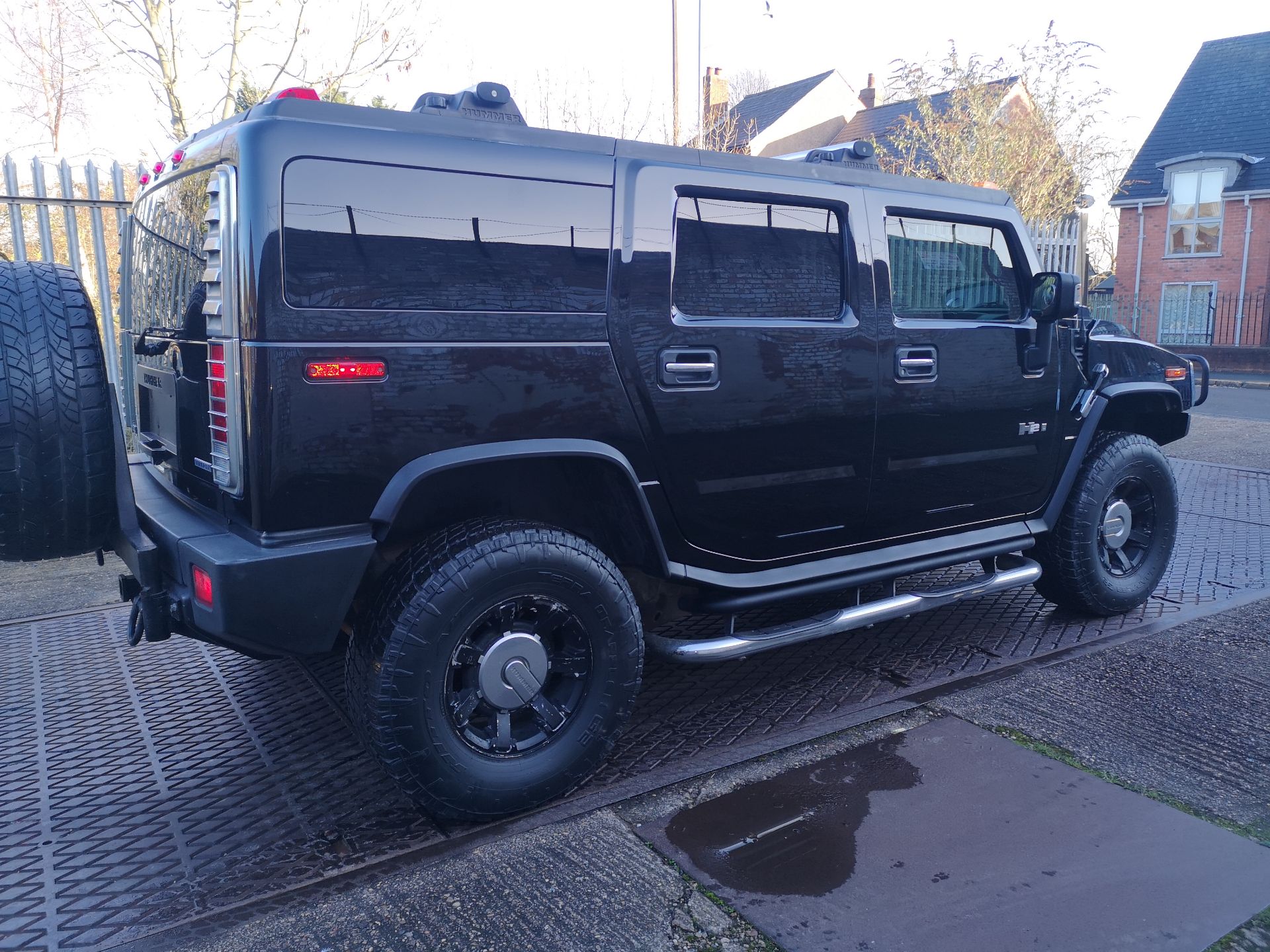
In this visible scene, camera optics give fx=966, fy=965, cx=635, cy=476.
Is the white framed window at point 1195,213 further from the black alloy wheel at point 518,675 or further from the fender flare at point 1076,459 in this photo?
the black alloy wheel at point 518,675

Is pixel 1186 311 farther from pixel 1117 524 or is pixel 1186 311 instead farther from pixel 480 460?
pixel 480 460

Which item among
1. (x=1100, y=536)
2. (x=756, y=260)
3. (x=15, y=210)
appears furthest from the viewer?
(x=15, y=210)

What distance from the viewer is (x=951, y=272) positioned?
4023 mm

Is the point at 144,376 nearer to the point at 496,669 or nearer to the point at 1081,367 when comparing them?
the point at 496,669

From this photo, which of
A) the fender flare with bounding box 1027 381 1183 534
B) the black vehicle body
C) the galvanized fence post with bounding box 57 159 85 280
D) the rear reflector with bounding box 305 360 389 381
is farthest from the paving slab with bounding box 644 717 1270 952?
the galvanized fence post with bounding box 57 159 85 280

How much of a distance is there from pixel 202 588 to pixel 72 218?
5424mm

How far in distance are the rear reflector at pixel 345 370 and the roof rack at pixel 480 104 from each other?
883 millimetres

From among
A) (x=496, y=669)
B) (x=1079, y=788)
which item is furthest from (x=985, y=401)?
(x=496, y=669)

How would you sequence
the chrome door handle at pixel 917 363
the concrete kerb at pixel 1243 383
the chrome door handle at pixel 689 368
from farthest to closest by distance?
the concrete kerb at pixel 1243 383 < the chrome door handle at pixel 917 363 < the chrome door handle at pixel 689 368

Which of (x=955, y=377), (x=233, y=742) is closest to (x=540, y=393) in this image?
(x=233, y=742)

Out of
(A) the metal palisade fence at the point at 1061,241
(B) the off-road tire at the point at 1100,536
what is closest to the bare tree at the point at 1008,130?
(A) the metal palisade fence at the point at 1061,241

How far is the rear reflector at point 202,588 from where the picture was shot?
2584mm

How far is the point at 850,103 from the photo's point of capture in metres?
38.2

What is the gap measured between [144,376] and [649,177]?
200 cm
